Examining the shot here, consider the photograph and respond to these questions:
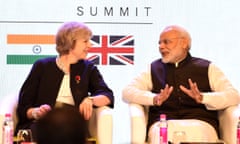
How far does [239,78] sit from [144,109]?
127cm

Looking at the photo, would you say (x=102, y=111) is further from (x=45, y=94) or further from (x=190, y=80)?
(x=190, y=80)

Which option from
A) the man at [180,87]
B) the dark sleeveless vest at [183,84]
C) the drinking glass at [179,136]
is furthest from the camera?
the dark sleeveless vest at [183,84]

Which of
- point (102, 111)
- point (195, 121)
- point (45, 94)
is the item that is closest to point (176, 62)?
point (195, 121)

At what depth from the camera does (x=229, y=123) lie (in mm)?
3531

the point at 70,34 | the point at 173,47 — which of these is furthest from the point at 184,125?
the point at 70,34

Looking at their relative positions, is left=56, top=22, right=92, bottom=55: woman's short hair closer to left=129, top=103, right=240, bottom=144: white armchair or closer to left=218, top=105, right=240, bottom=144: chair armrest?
left=129, top=103, right=240, bottom=144: white armchair

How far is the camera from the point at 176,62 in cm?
385

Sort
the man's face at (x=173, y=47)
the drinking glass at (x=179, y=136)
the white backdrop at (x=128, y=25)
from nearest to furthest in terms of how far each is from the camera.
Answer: the drinking glass at (x=179, y=136)
the man's face at (x=173, y=47)
the white backdrop at (x=128, y=25)

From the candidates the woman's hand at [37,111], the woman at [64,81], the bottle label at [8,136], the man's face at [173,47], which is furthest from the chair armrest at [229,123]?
the bottle label at [8,136]

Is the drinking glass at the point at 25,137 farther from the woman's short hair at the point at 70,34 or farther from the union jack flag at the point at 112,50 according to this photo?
the union jack flag at the point at 112,50

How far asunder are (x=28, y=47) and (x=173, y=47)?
1477 mm

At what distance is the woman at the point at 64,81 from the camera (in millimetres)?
3582

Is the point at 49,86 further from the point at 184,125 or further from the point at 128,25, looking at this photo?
the point at 128,25

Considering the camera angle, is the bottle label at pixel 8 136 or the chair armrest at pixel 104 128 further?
the chair armrest at pixel 104 128
